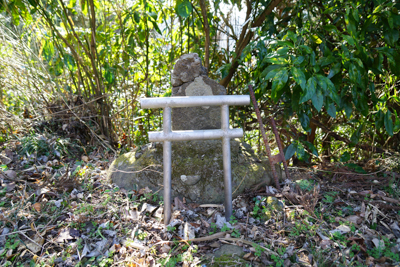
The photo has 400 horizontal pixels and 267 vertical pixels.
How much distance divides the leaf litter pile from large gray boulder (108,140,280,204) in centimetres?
9

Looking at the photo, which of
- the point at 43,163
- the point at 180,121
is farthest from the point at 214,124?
the point at 43,163

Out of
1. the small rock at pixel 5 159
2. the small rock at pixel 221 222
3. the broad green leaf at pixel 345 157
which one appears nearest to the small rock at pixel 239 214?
the small rock at pixel 221 222

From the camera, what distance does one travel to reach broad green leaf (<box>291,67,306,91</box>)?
73.3 inches

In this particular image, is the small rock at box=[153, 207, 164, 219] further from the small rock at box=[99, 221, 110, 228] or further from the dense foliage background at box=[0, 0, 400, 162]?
the dense foliage background at box=[0, 0, 400, 162]

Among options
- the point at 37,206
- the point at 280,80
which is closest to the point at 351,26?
the point at 280,80

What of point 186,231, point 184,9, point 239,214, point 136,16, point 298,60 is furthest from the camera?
point 136,16

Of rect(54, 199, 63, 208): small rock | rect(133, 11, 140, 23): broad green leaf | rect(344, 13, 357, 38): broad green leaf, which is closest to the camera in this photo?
rect(344, 13, 357, 38): broad green leaf

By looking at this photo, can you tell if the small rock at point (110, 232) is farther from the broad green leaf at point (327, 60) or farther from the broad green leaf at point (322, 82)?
the broad green leaf at point (327, 60)

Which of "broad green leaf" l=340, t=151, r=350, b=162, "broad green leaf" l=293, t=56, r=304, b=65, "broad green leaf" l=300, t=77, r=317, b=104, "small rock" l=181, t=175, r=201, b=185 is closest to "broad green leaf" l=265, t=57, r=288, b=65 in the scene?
"broad green leaf" l=293, t=56, r=304, b=65

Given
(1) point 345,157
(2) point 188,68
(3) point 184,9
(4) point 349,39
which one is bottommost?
(1) point 345,157

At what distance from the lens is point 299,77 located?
1.88 m

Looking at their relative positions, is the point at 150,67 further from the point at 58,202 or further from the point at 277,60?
the point at 277,60

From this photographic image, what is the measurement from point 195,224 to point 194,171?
1.59 feet

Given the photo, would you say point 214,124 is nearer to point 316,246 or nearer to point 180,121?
point 180,121
